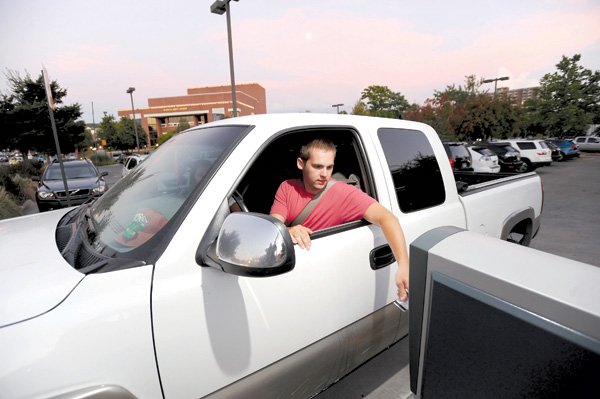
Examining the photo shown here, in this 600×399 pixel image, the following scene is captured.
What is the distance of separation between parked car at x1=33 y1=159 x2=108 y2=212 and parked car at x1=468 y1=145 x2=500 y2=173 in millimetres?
13755

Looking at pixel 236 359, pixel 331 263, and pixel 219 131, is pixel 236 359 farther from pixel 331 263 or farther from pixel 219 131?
pixel 219 131

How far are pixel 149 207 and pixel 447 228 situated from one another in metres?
1.41

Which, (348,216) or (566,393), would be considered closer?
(566,393)

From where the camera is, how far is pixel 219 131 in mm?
1862

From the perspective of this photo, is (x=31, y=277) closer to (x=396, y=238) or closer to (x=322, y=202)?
(x=322, y=202)

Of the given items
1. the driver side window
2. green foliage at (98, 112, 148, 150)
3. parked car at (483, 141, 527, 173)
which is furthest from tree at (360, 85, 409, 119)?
the driver side window

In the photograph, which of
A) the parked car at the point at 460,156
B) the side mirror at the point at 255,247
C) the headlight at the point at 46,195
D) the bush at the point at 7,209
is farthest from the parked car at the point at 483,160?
the bush at the point at 7,209

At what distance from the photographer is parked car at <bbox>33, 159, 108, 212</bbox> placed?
26.0 ft

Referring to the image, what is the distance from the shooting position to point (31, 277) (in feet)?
3.88

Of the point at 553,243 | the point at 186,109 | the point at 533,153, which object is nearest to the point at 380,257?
the point at 553,243

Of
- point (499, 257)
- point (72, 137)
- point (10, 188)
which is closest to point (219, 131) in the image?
point (499, 257)

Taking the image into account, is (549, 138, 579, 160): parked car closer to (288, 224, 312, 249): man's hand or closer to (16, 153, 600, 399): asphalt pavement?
(16, 153, 600, 399): asphalt pavement

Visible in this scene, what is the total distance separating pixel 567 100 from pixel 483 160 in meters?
32.9

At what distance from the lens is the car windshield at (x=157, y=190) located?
1423mm
